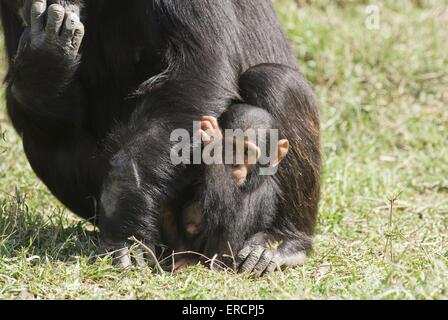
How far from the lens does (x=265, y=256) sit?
4.99 meters

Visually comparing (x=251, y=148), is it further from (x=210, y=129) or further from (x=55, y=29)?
(x=55, y=29)

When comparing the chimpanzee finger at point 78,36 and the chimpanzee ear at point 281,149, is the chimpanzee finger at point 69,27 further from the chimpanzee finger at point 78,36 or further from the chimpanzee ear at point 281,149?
the chimpanzee ear at point 281,149

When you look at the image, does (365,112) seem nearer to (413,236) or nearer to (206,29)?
(413,236)

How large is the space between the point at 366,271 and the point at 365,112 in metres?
4.16

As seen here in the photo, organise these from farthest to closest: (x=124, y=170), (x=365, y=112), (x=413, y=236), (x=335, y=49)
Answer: (x=335, y=49), (x=365, y=112), (x=413, y=236), (x=124, y=170)

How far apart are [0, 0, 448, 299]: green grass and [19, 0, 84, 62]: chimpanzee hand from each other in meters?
1.08

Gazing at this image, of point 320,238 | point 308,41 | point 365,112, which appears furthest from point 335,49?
point 320,238

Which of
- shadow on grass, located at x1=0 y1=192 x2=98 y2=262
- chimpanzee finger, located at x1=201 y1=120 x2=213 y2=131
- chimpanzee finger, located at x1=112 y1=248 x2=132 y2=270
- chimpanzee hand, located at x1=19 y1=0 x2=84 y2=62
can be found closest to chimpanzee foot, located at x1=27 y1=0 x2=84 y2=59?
chimpanzee hand, located at x1=19 y1=0 x2=84 y2=62

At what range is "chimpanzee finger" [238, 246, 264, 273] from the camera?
4906mm

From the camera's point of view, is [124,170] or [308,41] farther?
[308,41]

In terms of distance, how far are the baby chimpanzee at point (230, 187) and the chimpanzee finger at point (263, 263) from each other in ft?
0.52

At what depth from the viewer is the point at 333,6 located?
406 inches

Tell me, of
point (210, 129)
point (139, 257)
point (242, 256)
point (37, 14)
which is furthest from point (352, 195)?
point (37, 14)

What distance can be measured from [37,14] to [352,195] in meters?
3.16
